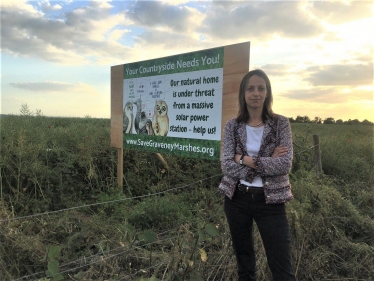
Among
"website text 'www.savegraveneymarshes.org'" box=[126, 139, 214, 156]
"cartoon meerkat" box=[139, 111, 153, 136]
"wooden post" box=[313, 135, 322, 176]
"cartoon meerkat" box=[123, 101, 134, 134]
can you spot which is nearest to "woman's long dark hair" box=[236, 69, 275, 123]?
"website text 'www.savegraveneymarshes.org'" box=[126, 139, 214, 156]

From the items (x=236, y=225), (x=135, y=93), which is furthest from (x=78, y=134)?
(x=236, y=225)

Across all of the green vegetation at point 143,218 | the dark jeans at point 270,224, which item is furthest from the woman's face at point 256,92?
the green vegetation at point 143,218

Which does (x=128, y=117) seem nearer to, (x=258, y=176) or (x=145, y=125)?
(x=145, y=125)

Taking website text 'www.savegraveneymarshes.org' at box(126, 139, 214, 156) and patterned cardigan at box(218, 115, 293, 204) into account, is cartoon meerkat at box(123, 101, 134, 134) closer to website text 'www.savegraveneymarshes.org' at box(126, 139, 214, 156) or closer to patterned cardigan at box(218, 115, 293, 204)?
website text 'www.savegraveneymarshes.org' at box(126, 139, 214, 156)

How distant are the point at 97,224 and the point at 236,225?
8.26 feet

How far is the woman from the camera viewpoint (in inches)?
86.1

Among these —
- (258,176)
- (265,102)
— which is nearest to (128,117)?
(265,102)

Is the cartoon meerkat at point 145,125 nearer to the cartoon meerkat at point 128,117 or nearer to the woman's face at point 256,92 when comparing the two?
the cartoon meerkat at point 128,117

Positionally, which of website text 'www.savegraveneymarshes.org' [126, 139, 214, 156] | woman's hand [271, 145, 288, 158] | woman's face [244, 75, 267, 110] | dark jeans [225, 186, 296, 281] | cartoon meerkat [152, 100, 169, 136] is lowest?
dark jeans [225, 186, 296, 281]

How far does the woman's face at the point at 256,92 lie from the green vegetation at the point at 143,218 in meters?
1.06

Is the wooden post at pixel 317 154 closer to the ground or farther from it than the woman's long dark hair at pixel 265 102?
closer to the ground

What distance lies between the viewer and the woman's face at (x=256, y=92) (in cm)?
234

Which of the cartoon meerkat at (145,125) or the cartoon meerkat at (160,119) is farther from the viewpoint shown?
the cartoon meerkat at (145,125)

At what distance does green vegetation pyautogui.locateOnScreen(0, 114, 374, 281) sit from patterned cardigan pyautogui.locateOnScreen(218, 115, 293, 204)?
507 millimetres
